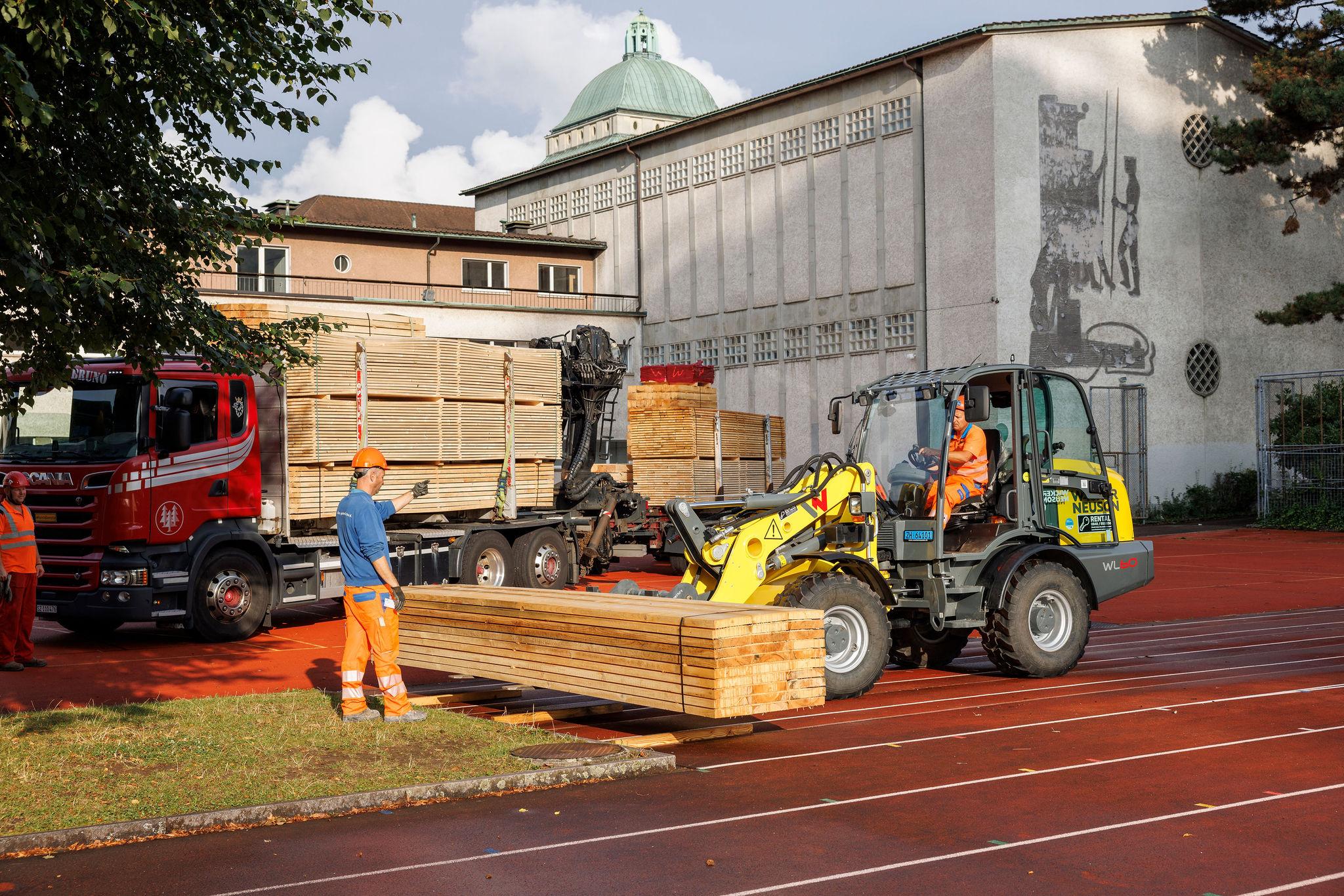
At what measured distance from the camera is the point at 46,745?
28.9ft

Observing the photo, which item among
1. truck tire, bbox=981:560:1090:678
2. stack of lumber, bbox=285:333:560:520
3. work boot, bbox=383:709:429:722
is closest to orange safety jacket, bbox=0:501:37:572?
stack of lumber, bbox=285:333:560:520

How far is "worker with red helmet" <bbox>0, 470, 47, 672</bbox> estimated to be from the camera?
44.0 ft

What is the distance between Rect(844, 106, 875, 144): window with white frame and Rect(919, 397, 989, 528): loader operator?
2827 centimetres

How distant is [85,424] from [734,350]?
29.7 m

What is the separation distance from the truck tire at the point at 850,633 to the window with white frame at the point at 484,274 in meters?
37.5

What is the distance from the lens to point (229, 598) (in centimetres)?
1573

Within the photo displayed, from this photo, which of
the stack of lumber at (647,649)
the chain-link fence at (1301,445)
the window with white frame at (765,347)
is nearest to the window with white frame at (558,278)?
the window with white frame at (765,347)

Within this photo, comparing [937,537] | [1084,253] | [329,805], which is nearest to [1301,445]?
[1084,253]

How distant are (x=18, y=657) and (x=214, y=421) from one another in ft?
11.1

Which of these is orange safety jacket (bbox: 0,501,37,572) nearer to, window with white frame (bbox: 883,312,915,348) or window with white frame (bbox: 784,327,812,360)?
window with white frame (bbox: 883,312,915,348)

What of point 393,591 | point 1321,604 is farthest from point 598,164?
point 393,591

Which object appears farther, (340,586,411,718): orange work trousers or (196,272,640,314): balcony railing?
(196,272,640,314): balcony railing

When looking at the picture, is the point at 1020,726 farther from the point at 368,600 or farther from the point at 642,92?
the point at 642,92

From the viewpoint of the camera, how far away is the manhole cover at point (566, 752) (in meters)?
8.41
